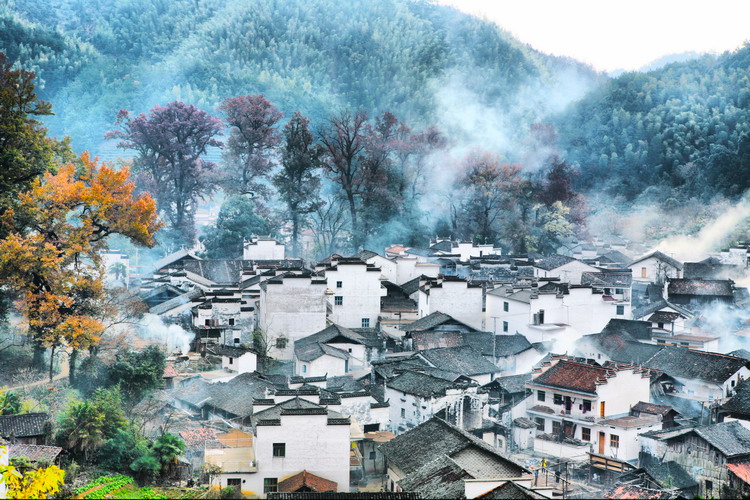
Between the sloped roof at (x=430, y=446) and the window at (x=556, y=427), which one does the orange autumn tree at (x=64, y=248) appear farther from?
the window at (x=556, y=427)

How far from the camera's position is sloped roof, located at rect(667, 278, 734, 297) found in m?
32.3

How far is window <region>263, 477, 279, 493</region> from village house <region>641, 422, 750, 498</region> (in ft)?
29.1

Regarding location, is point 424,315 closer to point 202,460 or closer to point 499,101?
point 202,460

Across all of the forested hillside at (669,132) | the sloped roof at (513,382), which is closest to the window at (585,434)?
the sloped roof at (513,382)

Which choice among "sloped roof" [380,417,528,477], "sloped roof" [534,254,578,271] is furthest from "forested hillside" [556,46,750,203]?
"sloped roof" [380,417,528,477]

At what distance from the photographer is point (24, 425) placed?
16.3 m

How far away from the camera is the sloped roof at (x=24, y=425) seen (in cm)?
1602

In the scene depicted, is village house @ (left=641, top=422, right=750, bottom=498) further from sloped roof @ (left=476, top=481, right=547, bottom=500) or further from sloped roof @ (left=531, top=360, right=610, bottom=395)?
sloped roof @ (left=476, top=481, right=547, bottom=500)

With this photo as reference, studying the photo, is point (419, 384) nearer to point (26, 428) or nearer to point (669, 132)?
point (26, 428)

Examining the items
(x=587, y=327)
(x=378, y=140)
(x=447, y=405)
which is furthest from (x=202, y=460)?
(x=378, y=140)

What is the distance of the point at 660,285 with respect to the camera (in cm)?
3503

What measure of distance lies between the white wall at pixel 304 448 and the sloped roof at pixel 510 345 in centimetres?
1066

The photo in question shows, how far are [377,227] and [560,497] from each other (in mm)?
26814

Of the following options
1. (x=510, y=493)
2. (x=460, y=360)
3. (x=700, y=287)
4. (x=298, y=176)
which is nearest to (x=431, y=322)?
(x=460, y=360)
